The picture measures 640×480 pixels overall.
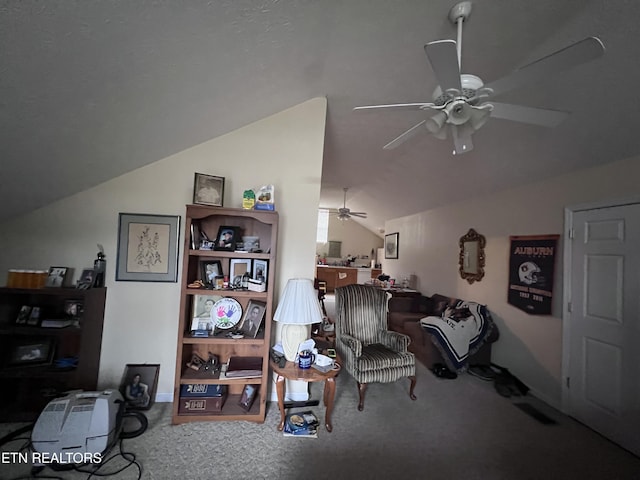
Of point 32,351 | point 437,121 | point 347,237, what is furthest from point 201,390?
point 347,237

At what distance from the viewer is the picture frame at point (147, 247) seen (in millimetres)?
2271

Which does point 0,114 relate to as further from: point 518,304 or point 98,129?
point 518,304

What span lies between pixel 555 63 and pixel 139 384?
3.34 meters

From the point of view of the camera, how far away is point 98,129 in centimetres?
164

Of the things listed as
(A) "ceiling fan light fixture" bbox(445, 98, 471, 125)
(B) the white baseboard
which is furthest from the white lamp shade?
(B) the white baseboard

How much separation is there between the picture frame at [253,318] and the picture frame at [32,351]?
153 cm

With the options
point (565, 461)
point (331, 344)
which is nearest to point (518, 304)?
point (565, 461)

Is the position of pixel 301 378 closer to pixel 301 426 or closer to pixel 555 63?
pixel 301 426

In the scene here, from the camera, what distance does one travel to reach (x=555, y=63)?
1062 millimetres

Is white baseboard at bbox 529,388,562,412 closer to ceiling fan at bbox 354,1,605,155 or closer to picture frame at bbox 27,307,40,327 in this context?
ceiling fan at bbox 354,1,605,155

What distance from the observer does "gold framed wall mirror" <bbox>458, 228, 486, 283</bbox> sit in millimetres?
3650

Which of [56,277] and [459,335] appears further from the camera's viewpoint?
[459,335]

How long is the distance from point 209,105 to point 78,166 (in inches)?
41.6

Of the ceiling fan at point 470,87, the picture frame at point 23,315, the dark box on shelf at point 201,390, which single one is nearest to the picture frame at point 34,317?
the picture frame at point 23,315
